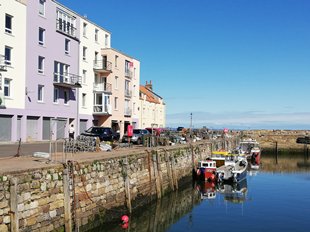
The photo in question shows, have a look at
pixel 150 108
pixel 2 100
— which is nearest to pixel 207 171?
pixel 2 100

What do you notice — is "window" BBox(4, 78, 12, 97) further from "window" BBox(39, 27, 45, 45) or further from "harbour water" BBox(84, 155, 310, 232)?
"harbour water" BBox(84, 155, 310, 232)

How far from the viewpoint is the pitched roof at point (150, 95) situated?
70.3 meters

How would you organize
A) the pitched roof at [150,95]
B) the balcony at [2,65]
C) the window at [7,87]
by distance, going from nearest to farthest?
the balcony at [2,65] < the window at [7,87] < the pitched roof at [150,95]

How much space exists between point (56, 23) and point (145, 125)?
94.2ft

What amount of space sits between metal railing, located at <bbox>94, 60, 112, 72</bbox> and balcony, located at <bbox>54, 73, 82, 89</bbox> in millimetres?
4610

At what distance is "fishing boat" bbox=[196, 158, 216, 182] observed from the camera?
3719cm

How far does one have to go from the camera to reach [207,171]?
37.3 meters

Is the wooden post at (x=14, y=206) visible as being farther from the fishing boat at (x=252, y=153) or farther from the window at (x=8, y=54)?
the fishing boat at (x=252, y=153)

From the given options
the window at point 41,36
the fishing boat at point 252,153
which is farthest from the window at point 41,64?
the fishing boat at point 252,153

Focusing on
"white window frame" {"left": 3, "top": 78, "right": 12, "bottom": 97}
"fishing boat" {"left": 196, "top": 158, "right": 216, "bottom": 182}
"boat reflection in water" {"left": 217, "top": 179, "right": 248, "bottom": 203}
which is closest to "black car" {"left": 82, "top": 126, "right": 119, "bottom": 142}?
"white window frame" {"left": 3, "top": 78, "right": 12, "bottom": 97}

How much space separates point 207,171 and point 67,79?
59.8 feet

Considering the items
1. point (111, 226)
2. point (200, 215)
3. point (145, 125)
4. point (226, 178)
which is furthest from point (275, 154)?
point (111, 226)

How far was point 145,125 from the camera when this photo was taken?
219 feet

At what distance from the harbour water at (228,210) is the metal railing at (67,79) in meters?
17.1
